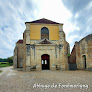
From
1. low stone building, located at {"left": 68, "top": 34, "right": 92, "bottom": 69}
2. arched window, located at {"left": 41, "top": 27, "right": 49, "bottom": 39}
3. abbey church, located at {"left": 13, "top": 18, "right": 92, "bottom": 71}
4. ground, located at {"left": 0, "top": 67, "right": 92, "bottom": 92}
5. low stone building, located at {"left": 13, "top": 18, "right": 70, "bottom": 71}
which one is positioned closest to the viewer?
ground, located at {"left": 0, "top": 67, "right": 92, "bottom": 92}

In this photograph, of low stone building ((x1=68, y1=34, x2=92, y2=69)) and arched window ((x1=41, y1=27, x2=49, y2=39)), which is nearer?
low stone building ((x1=68, y1=34, x2=92, y2=69))

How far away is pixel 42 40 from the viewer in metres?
16.0

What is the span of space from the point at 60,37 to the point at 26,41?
264 inches

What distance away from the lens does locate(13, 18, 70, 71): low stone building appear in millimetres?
15256

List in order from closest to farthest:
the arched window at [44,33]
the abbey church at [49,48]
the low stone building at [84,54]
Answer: the low stone building at [84,54] < the abbey church at [49,48] < the arched window at [44,33]

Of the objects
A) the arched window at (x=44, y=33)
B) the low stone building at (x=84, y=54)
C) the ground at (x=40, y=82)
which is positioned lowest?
A: the ground at (x=40, y=82)

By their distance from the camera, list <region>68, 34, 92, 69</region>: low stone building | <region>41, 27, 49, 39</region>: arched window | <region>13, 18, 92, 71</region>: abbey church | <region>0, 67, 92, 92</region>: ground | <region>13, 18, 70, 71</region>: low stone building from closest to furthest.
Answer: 1. <region>0, 67, 92, 92</region>: ground
2. <region>68, 34, 92, 69</region>: low stone building
3. <region>13, 18, 92, 71</region>: abbey church
4. <region>13, 18, 70, 71</region>: low stone building
5. <region>41, 27, 49, 39</region>: arched window

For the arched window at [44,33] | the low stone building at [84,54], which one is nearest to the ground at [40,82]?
the low stone building at [84,54]

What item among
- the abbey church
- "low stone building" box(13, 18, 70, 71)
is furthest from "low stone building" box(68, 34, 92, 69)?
"low stone building" box(13, 18, 70, 71)

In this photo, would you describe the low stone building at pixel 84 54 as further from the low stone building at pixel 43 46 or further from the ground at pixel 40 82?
the ground at pixel 40 82

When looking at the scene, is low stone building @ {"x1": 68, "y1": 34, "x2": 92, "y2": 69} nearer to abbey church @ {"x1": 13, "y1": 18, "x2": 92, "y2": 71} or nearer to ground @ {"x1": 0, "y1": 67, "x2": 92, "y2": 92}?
abbey church @ {"x1": 13, "y1": 18, "x2": 92, "y2": 71}

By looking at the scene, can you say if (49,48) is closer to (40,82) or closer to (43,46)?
(43,46)

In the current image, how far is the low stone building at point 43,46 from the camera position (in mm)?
15256

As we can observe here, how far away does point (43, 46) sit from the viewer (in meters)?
15.9
